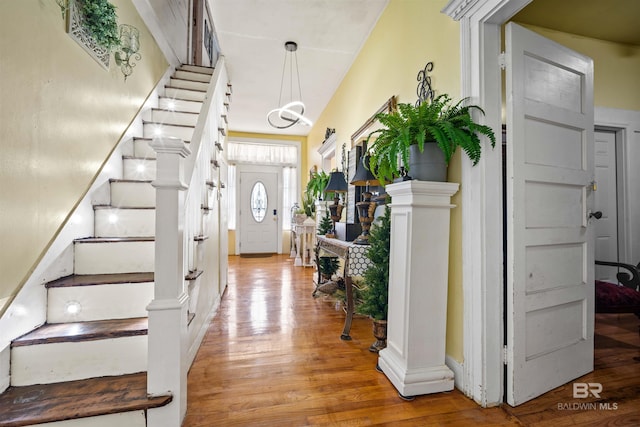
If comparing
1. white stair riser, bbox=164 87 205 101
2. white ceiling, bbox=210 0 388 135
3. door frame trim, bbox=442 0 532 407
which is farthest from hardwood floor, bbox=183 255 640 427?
white ceiling, bbox=210 0 388 135

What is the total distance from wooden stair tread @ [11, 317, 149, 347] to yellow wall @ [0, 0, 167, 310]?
23 cm

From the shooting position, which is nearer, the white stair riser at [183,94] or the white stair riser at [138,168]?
the white stair riser at [138,168]

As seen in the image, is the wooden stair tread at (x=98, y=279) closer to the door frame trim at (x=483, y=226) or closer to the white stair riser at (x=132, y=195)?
the white stair riser at (x=132, y=195)

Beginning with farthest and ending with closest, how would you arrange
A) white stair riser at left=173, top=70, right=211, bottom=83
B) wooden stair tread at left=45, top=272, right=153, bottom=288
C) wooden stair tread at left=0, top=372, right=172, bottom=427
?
white stair riser at left=173, top=70, right=211, bottom=83 < wooden stair tread at left=45, top=272, right=153, bottom=288 < wooden stair tread at left=0, top=372, right=172, bottom=427

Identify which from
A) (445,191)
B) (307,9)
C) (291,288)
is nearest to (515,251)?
(445,191)

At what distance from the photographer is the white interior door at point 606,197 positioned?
2.73 m

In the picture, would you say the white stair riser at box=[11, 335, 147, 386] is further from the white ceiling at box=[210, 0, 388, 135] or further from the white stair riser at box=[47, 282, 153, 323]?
the white ceiling at box=[210, 0, 388, 135]

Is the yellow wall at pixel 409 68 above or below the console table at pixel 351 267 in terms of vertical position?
above

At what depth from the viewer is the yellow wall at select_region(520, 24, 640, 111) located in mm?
2594

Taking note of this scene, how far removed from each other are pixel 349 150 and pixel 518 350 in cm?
289

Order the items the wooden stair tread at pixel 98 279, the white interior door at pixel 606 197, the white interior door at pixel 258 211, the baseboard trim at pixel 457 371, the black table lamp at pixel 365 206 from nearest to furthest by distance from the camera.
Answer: the wooden stair tread at pixel 98 279 < the baseboard trim at pixel 457 371 < the black table lamp at pixel 365 206 < the white interior door at pixel 606 197 < the white interior door at pixel 258 211

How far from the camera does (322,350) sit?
2.06 meters

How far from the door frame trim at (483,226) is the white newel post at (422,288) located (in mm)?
116

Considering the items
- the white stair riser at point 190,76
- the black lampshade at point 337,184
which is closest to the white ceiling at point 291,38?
the white stair riser at point 190,76
